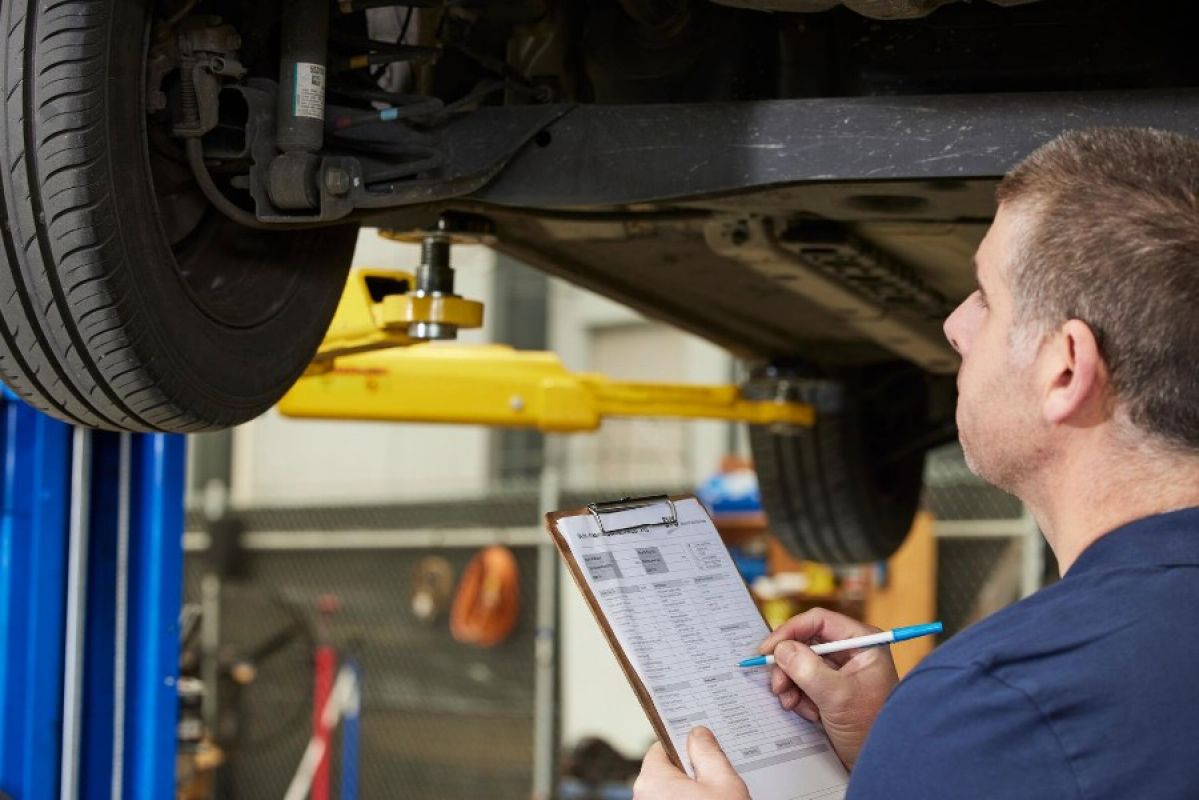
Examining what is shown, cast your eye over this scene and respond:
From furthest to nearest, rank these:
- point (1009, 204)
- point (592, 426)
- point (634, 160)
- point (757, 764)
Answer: point (592, 426) < point (634, 160) < point (757, 764) < point (1009, 204)

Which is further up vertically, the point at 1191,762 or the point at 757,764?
the point at 1191,762

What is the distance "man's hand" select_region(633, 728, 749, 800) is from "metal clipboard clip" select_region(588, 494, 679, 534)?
0.26 meters

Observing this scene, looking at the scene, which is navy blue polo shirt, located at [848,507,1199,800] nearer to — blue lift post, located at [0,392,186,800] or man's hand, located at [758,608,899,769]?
man's hand, located at [758,608,899,769]

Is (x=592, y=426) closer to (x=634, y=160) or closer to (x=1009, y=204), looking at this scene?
(x=634, y=160)

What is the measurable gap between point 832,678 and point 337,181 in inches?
39.3

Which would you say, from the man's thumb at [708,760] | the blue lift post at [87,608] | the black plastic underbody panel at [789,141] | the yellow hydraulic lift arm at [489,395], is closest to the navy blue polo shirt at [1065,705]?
the man's thumb at [708,760]

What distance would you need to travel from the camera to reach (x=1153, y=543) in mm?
1212

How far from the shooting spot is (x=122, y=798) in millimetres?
2652

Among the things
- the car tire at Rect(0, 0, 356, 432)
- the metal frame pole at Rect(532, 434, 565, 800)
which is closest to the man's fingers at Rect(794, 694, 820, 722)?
the car tire at Rect(0, 0, 356, 432)

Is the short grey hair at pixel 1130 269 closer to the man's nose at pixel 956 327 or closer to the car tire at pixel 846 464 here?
the man's nose at pixel 956 327

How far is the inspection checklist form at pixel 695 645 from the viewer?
1.53 meters

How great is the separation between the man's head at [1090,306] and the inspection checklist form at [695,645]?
0.39 m

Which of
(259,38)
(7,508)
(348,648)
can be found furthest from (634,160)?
(348,648)

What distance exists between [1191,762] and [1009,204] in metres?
0.48
